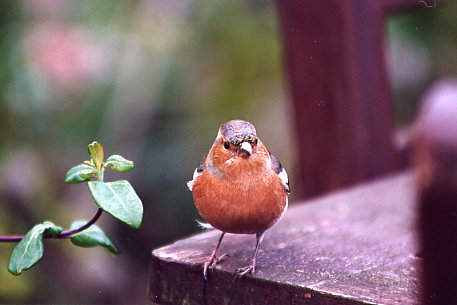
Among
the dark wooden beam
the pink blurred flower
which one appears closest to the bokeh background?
the pink blurred flower

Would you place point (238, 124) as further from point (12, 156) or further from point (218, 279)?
point (12, 156)

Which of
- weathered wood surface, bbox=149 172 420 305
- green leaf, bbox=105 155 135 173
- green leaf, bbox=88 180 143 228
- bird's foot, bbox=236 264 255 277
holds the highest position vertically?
green leaf, bbox=105 155 135 173

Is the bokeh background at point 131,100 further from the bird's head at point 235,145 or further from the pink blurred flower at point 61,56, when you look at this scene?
the bird's head at point 235,145

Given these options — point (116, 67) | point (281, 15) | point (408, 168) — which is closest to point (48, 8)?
point (116, 67)

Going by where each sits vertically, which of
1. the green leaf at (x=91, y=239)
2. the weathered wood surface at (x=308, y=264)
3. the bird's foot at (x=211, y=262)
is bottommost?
the weathered wood surface at (x=308, y=264)

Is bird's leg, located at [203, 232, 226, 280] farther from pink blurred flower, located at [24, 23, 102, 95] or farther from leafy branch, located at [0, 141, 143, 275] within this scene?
pink blurred flower, located at [24, 23, 102, 95]

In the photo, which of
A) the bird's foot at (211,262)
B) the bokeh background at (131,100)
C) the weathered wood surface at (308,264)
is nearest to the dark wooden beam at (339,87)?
the bokeh background at (131,100)
